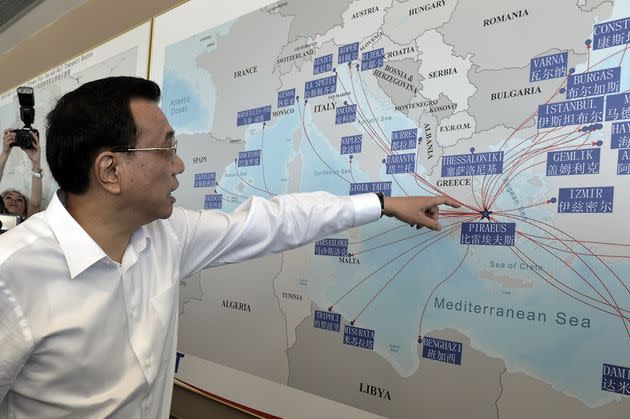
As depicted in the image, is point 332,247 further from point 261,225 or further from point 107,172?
point 107,172

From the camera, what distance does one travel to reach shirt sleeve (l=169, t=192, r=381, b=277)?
1197 millimetres

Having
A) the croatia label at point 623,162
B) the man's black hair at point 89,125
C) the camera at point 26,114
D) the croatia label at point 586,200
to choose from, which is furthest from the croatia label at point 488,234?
the camera at point 26,114

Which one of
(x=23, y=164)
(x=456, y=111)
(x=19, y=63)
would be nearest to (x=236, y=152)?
(x=456, y=111)

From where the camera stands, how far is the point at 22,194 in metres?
3.23

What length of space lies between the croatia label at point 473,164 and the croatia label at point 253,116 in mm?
679

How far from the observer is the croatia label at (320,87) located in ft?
4.73

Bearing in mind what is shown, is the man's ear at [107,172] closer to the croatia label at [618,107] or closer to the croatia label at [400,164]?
the croatia label at [400,164]

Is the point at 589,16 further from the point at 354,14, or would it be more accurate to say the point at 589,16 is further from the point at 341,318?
the point at 341,318

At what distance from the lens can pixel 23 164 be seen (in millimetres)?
3285

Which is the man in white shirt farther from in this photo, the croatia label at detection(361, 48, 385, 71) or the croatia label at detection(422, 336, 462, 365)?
the croatia label at detection(361, 48, 385, 71)

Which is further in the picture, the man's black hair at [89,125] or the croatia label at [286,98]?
the croatia label at [286,98]

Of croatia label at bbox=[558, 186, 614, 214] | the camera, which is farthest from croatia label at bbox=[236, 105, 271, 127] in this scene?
the camera

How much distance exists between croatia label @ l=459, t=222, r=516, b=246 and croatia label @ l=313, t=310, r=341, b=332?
42 cm

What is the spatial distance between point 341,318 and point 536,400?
524 millimetres
